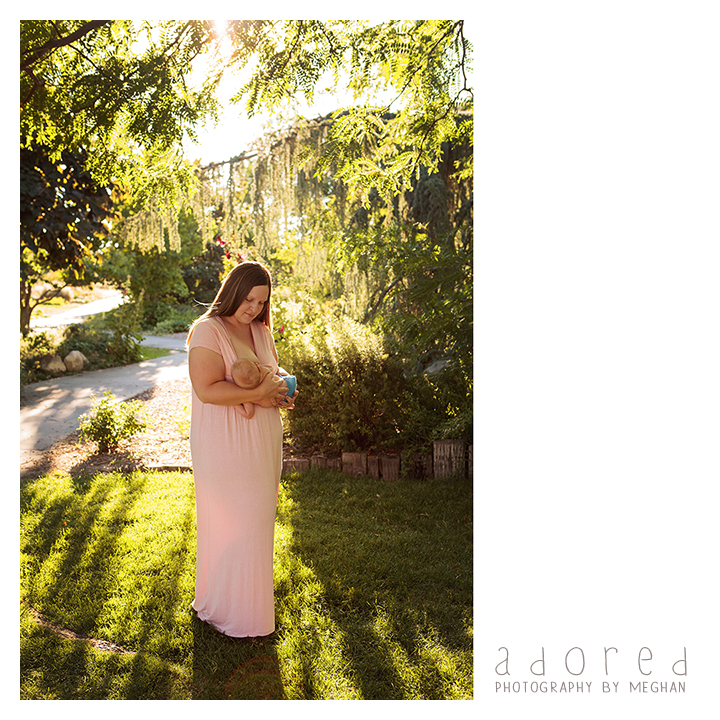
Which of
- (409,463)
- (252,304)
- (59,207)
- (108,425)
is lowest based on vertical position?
(409,463)

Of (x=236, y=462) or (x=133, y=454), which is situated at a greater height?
(x=236, y=462)

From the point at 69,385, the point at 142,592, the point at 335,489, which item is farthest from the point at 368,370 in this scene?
the point at 69,385

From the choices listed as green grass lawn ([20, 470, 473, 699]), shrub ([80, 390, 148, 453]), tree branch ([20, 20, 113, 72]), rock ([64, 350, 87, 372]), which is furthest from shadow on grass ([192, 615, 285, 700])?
rock ([64, 350, 87, 372])

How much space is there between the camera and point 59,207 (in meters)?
5.03

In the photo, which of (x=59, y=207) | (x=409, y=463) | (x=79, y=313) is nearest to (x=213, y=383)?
(x=409, y=463)

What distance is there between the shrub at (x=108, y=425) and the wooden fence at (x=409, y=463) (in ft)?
5.76

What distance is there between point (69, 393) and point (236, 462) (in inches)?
268

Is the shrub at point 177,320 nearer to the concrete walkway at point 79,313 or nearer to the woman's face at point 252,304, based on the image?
the concrete walkway at point 79,313

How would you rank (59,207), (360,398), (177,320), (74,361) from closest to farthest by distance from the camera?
(360,398)
(59,207)
(74,361)
(177,320)

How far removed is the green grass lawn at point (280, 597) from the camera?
2057mm

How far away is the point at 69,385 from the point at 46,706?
736 cm

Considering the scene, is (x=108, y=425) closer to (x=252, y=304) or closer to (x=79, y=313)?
(x=252, y=304)
